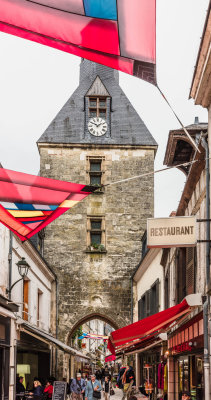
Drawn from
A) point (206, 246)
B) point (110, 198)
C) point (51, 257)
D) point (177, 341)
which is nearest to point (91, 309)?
point (51, 257)

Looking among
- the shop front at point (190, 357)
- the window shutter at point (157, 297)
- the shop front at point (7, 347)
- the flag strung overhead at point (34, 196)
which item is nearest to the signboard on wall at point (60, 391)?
the shop front at point (7, 347)

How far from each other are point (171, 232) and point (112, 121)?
20.7 m

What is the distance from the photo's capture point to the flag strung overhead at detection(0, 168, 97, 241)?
691 cm

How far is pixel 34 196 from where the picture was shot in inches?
278

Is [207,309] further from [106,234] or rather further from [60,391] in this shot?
[106,234]

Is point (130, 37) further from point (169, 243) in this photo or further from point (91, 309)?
point (91, 309)

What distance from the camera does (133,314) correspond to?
26.2 metres

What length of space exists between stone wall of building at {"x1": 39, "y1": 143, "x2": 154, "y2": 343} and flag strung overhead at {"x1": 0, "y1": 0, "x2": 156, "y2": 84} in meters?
22.1

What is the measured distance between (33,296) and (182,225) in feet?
43.6

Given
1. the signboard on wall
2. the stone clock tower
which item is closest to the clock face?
the stone clock tower

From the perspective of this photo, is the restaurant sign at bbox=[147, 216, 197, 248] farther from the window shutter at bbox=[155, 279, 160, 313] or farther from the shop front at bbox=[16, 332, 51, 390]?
the window shutter at bbox=[155, 279, 160, 313]

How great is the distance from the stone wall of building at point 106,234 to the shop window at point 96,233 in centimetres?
17

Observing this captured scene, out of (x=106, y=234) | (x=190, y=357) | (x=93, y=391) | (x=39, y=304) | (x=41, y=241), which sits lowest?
(x=93, y=391)

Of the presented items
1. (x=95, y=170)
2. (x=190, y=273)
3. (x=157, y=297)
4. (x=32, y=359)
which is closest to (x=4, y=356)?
(x=190, y=273)
